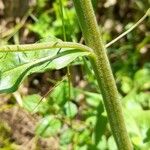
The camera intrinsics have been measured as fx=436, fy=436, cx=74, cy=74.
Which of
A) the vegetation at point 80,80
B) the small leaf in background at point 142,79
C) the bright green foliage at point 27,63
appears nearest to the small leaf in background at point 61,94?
the vegetation at point 80,80

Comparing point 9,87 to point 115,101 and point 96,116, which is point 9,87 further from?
point 96,116

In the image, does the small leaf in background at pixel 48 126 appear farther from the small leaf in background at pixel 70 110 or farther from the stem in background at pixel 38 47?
the stem in background at pixel 38 47

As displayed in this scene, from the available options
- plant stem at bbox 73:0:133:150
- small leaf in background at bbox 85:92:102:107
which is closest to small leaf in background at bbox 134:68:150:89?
small leaf in background at bbox 85:92:102:107

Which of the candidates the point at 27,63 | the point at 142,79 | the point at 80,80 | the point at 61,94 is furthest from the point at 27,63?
the point at 80,80

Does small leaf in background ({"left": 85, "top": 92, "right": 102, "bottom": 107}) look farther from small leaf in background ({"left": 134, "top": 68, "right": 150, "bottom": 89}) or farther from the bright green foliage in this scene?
the bright green foliage

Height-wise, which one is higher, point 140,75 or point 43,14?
point 43,14

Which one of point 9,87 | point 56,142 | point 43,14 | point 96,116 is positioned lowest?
point 56,142

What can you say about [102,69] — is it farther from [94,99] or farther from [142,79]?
[142,79]

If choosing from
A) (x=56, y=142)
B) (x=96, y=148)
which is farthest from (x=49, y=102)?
(x=56, y=142)
